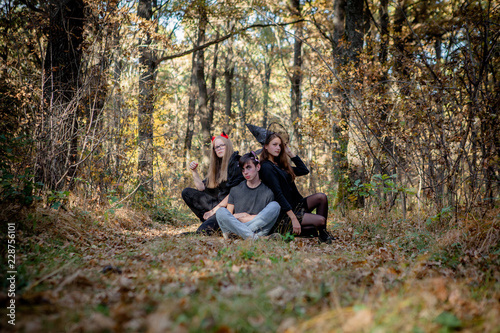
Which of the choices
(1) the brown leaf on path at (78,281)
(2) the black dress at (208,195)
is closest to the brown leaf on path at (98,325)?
(1) the brown leaf on path at (78,281)

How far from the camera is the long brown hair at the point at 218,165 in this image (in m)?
6.55

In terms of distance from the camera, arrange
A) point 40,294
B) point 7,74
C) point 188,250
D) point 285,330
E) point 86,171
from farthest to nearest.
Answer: point 86,171 → point 7,74 → point 188,250 → point 40,294 → point 285,330

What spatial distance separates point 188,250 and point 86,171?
3566 millimetres

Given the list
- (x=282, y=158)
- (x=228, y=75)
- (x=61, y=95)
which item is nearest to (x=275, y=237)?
(x=282, y=158)

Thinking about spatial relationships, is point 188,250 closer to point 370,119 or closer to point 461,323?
point 461,323

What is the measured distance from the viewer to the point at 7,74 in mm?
5812

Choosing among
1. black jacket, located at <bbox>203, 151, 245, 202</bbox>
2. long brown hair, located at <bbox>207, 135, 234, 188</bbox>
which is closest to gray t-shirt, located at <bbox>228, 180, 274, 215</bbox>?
black jacket, located at <bbox>203, 151, 245, 202</bbox>

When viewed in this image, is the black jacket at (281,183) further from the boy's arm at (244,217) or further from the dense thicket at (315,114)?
the dense thicket at (315,114)

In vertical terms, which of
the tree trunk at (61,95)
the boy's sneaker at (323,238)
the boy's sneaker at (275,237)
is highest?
the tree trunk at (61,95)

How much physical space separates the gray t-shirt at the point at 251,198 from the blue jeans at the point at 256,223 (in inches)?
8.4

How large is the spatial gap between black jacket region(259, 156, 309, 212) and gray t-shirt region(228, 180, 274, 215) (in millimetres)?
123

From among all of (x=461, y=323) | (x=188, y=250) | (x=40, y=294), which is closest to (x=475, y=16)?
(x=461, y=323)

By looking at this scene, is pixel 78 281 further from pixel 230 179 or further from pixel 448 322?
pixel 230 179

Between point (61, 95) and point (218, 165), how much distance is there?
10.4ft
